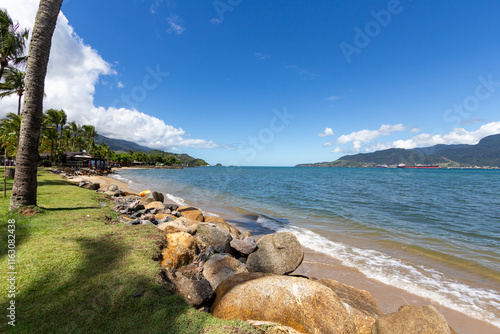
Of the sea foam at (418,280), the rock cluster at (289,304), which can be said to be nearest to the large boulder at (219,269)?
the rock cluster at (289,304)

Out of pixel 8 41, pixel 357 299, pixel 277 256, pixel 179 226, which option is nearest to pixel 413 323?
pixel 357 299

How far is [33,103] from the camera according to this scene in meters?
7.58

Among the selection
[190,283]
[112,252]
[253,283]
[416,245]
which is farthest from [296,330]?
[416,245]

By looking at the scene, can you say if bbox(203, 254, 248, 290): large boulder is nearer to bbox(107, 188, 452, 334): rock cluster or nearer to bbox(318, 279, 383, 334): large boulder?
bbox(107, 188, 452, 334): rock cluster

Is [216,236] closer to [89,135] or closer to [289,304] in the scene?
[289,304]

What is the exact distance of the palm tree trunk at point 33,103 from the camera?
24.7 feet

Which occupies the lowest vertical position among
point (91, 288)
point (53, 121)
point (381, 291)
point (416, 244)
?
point (381, 291)

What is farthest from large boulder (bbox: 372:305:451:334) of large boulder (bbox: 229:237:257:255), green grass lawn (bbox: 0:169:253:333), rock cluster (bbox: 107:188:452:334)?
large boulder (bbox: 229:237:257:255)

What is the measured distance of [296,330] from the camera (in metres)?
3.47

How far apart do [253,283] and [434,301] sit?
5881 mm

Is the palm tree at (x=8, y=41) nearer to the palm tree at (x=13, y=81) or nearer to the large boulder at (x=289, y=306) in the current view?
the palm tree at (x=13, y=81)

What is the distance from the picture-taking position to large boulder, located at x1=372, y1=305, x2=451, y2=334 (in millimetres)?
3748

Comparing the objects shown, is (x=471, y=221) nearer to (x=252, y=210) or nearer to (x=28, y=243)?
(x=252, y=210)

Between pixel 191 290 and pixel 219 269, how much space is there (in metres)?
1.36
